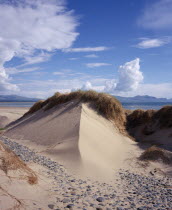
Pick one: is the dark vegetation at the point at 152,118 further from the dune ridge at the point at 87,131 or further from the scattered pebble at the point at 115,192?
the scattered pebble at the point at 115,192

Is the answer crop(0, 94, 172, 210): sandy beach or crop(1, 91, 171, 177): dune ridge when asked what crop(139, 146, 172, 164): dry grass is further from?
crop(1, 91, 171, 177): dune ridge

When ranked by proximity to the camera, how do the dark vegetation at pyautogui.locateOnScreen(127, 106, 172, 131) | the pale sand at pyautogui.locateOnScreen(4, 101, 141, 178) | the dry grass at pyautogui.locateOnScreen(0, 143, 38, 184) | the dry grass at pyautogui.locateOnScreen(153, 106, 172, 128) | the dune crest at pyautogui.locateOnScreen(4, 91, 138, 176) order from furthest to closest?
1. the dark vegetation at pyautogui.locateOnScreen(127, 106, 172, 131)
2. the dry grass at pyautogui.locateOnScreen(153, 106, 172, 128)
3. the dune crest at pyautogui.locateOnScreen(4, 91, 138, 176)
4. the pale sand at pyautogui.locateOnScreen(4, 101, 141, 178)
5. the dry grass at pyautogui.locateOnScreen(0, 143, 38, 184)

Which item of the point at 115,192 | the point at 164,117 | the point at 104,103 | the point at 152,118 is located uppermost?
the point at 104,103

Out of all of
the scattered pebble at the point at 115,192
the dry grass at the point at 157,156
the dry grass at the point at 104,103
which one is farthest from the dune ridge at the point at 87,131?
the scattered pebble at the point at 115,192

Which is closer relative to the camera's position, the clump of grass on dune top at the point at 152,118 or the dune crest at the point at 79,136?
the dune crest at the point at 79,136

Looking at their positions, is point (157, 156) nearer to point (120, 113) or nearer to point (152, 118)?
point (120, 113)

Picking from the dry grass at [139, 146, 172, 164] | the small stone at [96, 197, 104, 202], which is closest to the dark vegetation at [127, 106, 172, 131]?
the dry grass at [139, 146, 172, 164]

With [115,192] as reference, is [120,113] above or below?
above

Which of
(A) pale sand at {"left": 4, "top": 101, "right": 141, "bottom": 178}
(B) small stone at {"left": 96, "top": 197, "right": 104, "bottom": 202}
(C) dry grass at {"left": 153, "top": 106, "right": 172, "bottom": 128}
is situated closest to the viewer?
(B) small stone at {"left": 96, "top": 197, "right": 104, "bottom": 202}

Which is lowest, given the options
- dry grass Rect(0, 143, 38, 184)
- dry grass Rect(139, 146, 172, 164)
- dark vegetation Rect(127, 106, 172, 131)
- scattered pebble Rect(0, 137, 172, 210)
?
scattered pebble Rect(0, 137, 172, 210)

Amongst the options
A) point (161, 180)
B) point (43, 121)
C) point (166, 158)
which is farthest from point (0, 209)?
point (43, 121)

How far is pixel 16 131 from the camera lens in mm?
12922

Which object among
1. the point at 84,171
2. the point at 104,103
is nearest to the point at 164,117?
the point at 104,103

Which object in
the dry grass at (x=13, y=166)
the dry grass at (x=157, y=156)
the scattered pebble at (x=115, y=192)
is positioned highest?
the dry grass at (x=13, y=166)
